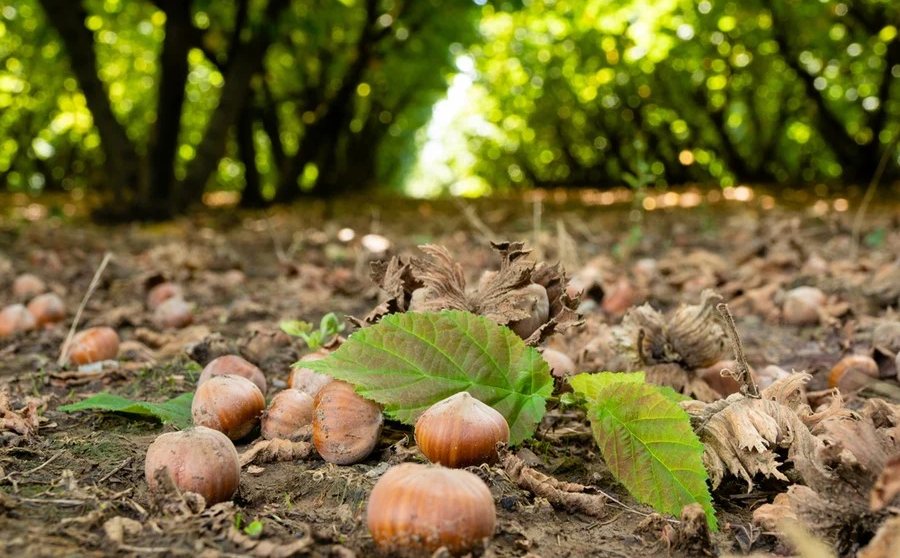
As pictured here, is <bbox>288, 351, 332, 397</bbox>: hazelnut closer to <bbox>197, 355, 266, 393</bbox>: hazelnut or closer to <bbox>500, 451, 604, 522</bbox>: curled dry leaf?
<bbox>197, 355, 266, 393</bbox>: hazelnut

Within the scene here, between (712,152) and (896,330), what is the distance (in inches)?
671

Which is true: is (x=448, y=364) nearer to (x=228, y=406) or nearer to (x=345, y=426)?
(x=345, y=426)

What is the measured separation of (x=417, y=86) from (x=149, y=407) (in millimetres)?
15470

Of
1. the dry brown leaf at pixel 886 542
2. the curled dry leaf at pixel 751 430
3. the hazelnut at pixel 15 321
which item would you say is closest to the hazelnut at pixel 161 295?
the hazelnut at pixel 15 321

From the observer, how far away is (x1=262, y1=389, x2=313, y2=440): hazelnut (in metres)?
1.85

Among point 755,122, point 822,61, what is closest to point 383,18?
point 822,61

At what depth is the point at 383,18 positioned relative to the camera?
11.2m

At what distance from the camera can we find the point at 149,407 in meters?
1.90

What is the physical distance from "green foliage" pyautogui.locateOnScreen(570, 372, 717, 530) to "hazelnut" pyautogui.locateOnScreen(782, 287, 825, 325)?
1.76 m

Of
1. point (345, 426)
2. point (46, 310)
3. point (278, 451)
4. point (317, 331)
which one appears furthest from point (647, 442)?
point (46, 310)

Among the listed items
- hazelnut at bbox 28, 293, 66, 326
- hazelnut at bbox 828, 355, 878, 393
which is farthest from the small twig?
hazelnut at bbox 28, 293, 66, 326

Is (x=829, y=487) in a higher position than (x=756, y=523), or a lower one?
higher

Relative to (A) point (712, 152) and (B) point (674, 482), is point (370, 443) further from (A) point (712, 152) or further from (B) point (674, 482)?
(A) point (712, 152)

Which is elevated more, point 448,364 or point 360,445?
point 448,364
